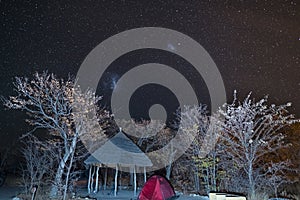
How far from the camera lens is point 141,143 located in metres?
23.2

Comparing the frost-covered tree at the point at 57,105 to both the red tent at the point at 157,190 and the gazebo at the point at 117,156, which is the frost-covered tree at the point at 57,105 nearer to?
the gazebo at the point at 117,156

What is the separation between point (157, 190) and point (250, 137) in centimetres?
552

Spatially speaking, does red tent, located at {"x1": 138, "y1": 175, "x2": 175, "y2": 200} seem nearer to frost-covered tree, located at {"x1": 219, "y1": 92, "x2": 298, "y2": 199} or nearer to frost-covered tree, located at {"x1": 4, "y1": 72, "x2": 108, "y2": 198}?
frost-covered tree, located at {"x1": 219, "y1": 92, "x2": 298, "y2": 199}

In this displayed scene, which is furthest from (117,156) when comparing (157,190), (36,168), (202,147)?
(157,190)

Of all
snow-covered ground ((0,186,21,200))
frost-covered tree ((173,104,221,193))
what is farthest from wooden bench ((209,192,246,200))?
snow-covered ground ((0,186,21,200))

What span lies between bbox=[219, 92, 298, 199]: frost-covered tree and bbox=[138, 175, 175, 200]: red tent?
421 centimetres

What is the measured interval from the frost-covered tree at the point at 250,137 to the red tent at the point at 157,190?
166 inches

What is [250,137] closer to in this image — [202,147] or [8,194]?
[202,147]

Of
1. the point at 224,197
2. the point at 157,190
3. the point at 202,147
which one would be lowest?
the point at 224,197

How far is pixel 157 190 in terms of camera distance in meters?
10.0

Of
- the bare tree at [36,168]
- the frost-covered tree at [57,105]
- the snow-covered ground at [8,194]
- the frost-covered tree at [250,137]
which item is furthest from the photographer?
the frost-covered tree at [57,105]

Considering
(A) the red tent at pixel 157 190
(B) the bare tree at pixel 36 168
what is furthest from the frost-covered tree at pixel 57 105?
(A) the red tent at pixel 157 190

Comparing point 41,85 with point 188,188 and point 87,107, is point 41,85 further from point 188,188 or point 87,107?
point 188,188

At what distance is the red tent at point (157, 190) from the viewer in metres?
9.92
